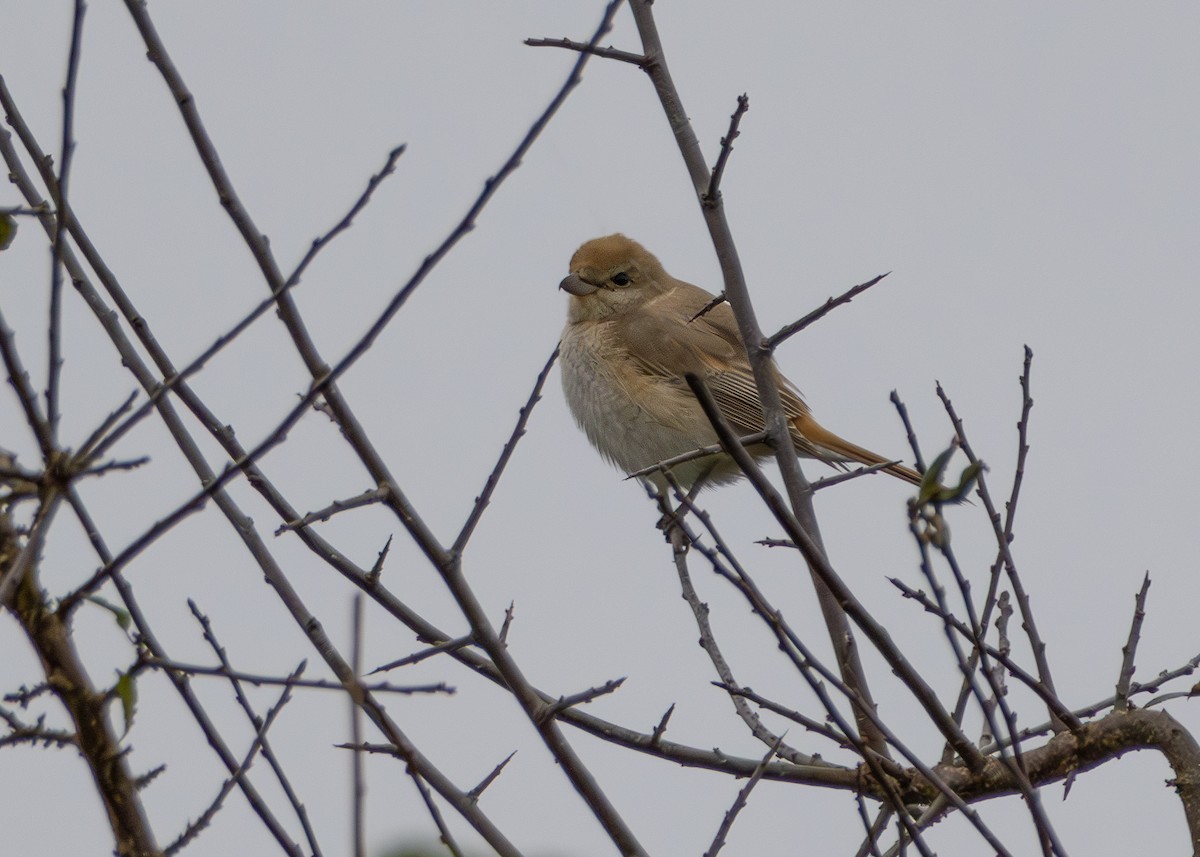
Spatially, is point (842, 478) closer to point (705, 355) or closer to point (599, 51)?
point (599, 51)

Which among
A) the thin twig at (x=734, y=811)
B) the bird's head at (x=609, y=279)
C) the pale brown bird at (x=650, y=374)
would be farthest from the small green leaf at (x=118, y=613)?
the bird's head at (x=609, y=279)

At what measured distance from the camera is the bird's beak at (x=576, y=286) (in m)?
7.62

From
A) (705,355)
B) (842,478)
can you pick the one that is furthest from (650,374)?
(842,478)

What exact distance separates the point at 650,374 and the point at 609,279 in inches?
34.8

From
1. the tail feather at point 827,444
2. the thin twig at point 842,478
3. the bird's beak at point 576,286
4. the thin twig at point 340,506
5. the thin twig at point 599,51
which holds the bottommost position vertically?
the thin twig at point 340,506

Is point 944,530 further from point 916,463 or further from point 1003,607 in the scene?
point 1003,607

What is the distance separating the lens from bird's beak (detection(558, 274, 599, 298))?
7621 millimetres

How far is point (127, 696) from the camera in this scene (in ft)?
5.46

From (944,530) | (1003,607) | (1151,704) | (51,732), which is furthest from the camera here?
(1003,607)

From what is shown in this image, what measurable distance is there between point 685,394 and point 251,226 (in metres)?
4.73

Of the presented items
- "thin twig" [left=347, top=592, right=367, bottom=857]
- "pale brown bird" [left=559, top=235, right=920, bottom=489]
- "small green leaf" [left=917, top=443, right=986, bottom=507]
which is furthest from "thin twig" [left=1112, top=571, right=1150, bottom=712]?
"pale brown bird" [left=559, top=235, right=920, bottom=489]

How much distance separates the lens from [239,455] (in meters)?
2.81

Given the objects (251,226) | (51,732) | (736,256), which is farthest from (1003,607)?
(51,732)

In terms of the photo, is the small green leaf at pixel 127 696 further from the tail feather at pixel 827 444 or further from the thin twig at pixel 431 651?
the tail feather at pixel 827 444
